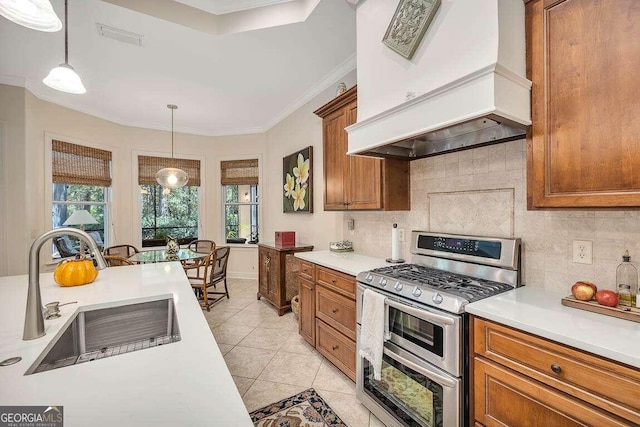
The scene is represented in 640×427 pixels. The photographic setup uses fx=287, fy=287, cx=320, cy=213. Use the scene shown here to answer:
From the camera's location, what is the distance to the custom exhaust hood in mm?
1327

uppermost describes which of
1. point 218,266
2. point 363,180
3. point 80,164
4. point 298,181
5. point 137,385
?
point 80,164

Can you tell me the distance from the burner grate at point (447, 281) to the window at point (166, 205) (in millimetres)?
4500

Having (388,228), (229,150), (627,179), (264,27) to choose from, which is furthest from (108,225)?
(627,179)

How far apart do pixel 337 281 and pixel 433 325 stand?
37.4 inches

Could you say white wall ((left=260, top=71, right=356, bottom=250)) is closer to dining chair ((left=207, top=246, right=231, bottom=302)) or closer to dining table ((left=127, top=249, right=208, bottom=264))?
dining chair ((left=207, top=246, right=231, bottom=302))

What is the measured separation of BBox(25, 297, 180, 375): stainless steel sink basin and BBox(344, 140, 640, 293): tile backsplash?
6.08ft

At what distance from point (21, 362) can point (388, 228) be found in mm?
2398

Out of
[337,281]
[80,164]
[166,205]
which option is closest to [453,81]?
[337,281]

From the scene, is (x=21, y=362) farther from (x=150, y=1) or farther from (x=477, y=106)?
(x=150, y=1)

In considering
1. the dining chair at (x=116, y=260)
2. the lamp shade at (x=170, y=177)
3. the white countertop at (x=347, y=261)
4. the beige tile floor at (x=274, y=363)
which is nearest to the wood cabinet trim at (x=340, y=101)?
the white countertop at (x=347, y=261)

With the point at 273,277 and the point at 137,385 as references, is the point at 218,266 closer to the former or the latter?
the point at 273,277

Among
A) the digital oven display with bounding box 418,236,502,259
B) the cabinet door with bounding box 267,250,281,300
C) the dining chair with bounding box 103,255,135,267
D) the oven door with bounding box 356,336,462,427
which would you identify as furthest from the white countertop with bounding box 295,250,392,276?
the dining chair with bounding box 103,255,135,267

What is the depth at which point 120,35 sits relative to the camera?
2.59 meters

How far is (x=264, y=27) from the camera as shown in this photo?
99.7 inches
